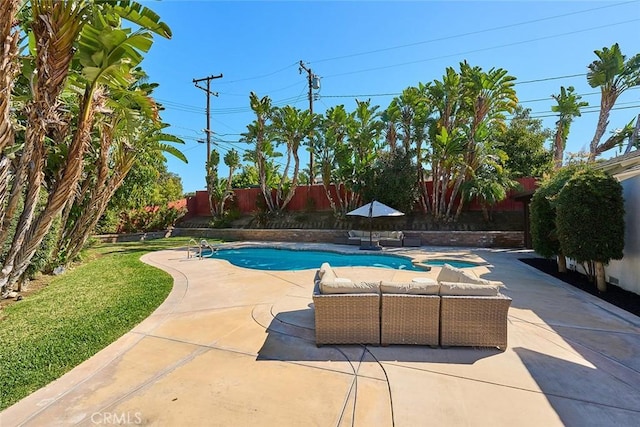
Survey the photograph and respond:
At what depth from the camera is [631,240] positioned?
663cm

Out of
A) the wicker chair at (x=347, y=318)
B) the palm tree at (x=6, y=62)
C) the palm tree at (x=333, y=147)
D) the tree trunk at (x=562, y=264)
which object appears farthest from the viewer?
the palm tree at (x=333, y=147)

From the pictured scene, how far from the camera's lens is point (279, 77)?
94.8 feet

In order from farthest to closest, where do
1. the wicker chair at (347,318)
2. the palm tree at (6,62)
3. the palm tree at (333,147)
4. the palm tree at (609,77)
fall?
1. the palm tree at (333,147)
2. the palm tree at (609,77)
3. the wicker chair at (347,318)
4. the palm tree at (6,62)

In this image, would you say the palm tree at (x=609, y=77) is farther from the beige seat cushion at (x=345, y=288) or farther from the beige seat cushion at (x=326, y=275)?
the beige seat cushion at (x=345, y=288)

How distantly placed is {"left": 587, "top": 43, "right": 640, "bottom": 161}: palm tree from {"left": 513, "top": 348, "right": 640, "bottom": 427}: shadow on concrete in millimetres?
17954

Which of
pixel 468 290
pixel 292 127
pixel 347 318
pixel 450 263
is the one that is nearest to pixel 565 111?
pixel 450 263

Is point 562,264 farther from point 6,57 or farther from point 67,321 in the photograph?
point 6,57

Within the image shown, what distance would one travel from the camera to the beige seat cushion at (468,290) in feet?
13.3

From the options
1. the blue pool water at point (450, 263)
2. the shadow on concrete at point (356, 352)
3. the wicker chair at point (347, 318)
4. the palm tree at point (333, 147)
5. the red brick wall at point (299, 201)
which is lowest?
the shadow on concrete at point (356, 352)

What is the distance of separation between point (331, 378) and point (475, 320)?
1990 mm

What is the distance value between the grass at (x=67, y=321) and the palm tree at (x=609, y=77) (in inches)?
833

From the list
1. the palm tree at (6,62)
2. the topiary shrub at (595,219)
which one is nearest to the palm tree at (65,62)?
the palm tree at (6,62)

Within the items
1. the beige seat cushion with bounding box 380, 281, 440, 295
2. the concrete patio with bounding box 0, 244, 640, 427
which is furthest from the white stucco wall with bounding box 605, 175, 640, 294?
the beige seat cushion with bounding box 380, 281, 440, 295

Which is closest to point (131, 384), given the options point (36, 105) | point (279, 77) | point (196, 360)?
point (196, 360)
